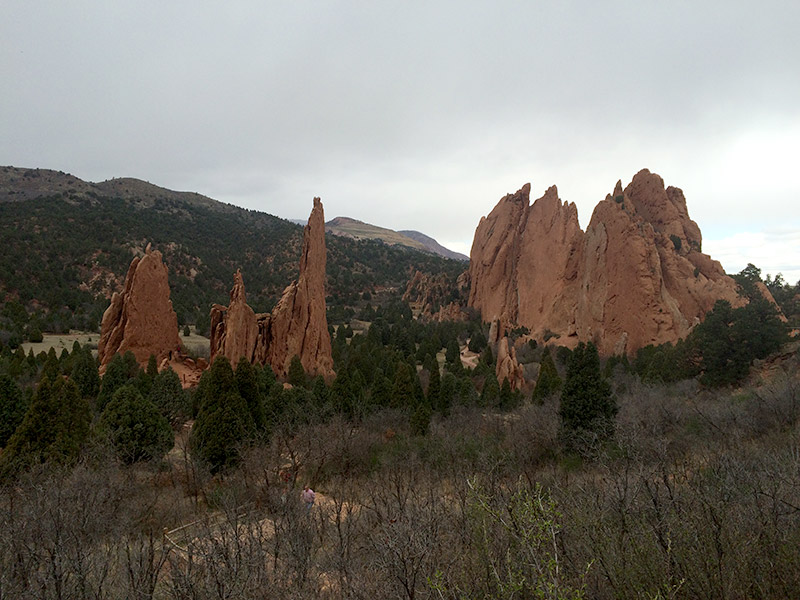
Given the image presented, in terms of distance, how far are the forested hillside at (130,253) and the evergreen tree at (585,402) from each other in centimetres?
4032

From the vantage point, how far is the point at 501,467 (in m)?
14.9

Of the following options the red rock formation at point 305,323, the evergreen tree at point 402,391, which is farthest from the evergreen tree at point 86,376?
the evergreen tree at point 402,391

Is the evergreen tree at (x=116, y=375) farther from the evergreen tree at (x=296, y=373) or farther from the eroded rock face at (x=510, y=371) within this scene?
the eroded rock face at (x=510, y=371)

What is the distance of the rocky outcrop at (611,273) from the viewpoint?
1715 inches

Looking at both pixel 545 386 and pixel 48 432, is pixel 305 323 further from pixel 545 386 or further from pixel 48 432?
pixel 48 432

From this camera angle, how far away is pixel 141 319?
95.2 feet

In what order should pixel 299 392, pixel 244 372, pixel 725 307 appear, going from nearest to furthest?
pixel 244 372, pixel 299 392, pixel 725 307

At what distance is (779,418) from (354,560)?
14976 millimetres

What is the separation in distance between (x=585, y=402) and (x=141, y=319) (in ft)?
86.5

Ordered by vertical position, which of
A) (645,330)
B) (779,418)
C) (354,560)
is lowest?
(354,560)

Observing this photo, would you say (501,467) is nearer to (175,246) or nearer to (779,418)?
(779,418)

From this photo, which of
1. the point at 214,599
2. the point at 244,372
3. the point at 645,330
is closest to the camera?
the point at 214,599

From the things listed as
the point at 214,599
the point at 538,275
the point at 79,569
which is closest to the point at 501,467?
the point at 214,599

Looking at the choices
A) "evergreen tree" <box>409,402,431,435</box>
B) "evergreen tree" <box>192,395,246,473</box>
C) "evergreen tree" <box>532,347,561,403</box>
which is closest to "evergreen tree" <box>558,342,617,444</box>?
"evergreen tree" <box>409,402,431,435</box>
